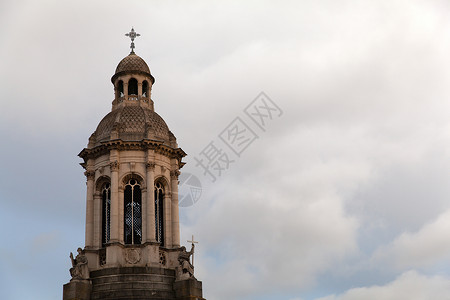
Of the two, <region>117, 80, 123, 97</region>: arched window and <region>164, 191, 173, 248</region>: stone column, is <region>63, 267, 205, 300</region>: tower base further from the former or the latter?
<region>117, 80, 123, 97</region>: arched window

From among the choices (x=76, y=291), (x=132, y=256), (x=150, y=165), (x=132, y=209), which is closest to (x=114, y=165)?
(x=150, y=165)

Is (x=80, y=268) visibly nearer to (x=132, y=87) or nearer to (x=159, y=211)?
(x=159, y=211)

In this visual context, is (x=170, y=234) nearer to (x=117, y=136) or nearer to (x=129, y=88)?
(x=117, y=136)

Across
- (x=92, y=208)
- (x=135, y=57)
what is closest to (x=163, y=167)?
(x=92, y=208)

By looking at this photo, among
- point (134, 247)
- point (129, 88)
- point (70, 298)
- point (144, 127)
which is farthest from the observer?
point (129, 88)

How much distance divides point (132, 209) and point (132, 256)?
11.4 ft

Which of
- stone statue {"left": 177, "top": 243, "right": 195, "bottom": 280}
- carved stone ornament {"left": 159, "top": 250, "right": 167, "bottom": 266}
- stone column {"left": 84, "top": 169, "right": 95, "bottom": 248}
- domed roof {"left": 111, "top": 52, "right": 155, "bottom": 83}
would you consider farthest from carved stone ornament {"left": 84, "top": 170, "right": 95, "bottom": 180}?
stone statue {"left": 177, "top": 243, "right": 195, "bottom": 280}

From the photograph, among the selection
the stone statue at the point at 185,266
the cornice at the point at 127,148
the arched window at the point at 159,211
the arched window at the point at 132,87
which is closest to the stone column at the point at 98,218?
the cornice at the point at 127,148

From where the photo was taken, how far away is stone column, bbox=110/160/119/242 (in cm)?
4247

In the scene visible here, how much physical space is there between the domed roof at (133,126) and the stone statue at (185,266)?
26.9 feet

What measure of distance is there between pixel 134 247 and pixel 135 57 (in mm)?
14880

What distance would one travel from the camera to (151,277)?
136 ft

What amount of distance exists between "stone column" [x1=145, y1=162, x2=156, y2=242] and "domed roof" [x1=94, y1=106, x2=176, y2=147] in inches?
94.4

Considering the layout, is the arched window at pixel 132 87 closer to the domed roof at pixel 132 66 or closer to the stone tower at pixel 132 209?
the stone tower at pixel 132 209
